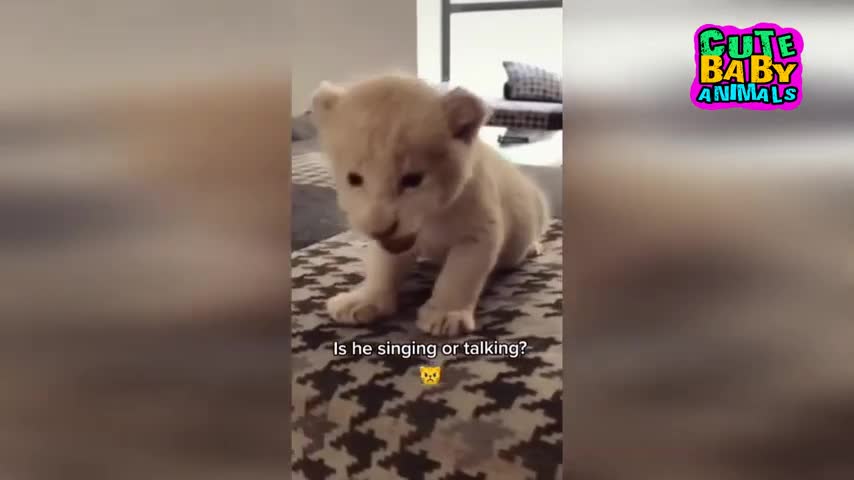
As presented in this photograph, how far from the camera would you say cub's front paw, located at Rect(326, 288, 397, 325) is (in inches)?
25.2

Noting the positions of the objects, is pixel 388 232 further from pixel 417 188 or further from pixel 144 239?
pixel 144 239

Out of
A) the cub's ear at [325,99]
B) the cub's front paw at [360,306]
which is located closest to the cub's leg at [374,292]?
the cub's front paw at [360,306]

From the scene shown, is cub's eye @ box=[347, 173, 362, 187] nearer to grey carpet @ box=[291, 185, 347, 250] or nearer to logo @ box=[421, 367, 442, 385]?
grey carpet @ box=[291, 185, 347, 250]

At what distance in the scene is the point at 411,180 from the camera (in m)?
0.58

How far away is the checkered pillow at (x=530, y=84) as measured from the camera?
1.88 ft

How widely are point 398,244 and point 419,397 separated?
14 cm

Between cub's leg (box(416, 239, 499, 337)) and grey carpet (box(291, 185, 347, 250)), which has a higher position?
grey carpet (box(291, 185, 347, 250))

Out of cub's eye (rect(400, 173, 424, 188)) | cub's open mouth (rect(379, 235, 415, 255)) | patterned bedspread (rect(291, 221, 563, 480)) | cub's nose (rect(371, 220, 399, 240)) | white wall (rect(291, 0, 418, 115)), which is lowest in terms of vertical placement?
patterned bedspread (rect(291, 221, 563, 480))

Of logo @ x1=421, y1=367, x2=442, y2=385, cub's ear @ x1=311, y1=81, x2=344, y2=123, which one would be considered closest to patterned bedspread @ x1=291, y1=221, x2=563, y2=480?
logo @ x1=421, y1=367, x2=442, y2=385

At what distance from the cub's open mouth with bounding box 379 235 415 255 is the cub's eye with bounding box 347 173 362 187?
0.24 feet

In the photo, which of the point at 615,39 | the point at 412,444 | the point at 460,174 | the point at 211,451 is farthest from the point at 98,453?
the point at 615,39

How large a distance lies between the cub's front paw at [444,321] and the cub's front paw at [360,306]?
0.03 m

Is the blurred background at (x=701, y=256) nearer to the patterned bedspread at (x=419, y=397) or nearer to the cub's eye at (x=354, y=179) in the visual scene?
the patterned bedspread at (x=419, y=397)

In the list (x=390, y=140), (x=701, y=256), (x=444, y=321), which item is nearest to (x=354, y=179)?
(x=390, y=140)
